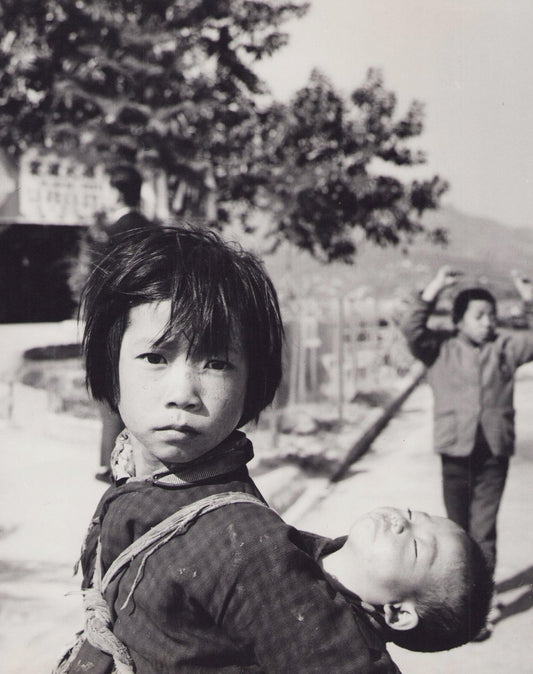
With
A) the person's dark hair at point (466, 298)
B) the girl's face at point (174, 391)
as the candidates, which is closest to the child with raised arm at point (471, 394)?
the person's dark hair at point (466, 298)

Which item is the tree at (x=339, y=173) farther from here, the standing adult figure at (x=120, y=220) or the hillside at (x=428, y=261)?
the standing adult figure at (x=120, y=220)

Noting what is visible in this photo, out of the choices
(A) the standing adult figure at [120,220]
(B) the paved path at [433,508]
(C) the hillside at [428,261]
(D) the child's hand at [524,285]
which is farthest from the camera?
(C) the hillside at [428,261]

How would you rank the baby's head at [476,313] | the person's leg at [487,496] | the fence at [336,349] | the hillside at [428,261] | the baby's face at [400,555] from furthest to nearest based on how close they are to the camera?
1. the hillside at [428,261]
2. the fence at [336,349]
3. the baby's head at [476,313]
4. the person's leg at [487,496]
5. the baby's face at [400,555]

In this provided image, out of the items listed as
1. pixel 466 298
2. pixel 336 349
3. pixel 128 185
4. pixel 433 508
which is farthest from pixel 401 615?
pixel 336 349

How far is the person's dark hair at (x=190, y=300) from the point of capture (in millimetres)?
1017

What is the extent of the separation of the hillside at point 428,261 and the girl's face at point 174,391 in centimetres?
644

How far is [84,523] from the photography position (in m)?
4.14

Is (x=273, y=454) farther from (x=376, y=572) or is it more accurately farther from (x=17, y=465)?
(x=376, y=572)

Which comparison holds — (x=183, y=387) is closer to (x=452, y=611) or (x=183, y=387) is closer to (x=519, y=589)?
(x=452, y=611)

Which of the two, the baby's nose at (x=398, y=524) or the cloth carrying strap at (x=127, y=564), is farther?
the baby's nose at (x=398, y=524)

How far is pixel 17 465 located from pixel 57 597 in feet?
6.55

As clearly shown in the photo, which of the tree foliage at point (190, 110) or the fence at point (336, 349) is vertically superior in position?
the tree foliage at point (190, 110)

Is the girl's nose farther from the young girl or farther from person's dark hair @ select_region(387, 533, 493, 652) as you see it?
person's dark hair @ select_region(387, 533, 493, 652)

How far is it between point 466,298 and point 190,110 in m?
4.92
